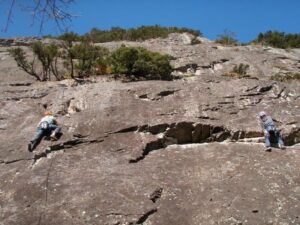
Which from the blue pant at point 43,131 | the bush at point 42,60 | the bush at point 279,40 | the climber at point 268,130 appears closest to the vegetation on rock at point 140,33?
the bush at point 279,40

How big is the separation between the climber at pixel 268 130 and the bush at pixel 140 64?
685cm

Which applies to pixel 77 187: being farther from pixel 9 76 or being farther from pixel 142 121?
pixel 9 76

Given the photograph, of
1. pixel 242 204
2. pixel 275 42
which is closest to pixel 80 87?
Answer: pixel 242 204

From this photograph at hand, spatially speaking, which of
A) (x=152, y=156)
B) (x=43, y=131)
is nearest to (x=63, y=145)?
(x=43, y=131)

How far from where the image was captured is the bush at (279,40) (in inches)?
1475

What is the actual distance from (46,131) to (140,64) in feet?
23.3

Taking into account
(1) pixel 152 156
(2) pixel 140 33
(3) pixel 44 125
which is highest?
(2) pixel 140 33

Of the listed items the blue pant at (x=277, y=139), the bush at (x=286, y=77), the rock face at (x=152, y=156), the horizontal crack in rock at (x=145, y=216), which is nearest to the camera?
the horizontal crack in rock at (x=145, y=216)

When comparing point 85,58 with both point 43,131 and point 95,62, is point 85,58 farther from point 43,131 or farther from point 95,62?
point 43,131

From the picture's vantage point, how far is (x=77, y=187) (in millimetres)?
13922

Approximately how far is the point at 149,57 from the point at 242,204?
11088mm

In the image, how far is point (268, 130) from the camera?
16.1 m

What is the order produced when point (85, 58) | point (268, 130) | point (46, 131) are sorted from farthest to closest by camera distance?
point (85, 58) < point (46, 131) < point (268, 130)

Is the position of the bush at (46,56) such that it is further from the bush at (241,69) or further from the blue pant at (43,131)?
the bush at (241,69)
